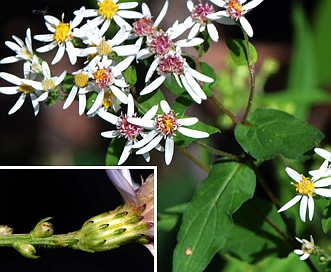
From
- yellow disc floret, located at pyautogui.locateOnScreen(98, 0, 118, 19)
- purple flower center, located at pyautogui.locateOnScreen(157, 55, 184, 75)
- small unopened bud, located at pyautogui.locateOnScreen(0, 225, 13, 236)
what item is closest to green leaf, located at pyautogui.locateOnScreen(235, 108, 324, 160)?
purple flower center, located at pyautogui.locateOnScreen(157, 55, 184, 75)

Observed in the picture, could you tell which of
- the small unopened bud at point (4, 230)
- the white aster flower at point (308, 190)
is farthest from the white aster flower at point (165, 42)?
the small unopened bud at point (4, 230)

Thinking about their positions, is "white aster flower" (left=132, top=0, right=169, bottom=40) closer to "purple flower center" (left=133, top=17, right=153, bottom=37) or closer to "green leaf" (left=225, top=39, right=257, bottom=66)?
"purple flower center" (left=133, top=17, right=153, bottom=37)

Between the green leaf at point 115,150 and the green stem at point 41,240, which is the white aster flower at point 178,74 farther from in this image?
the green stem at point 41,240

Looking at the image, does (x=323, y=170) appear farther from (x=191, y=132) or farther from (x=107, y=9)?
(x=107, y=9)

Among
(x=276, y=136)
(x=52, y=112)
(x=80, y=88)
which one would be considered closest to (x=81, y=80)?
(x=80, y=88)

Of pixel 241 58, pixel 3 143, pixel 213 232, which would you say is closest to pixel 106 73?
pixel 241 58
